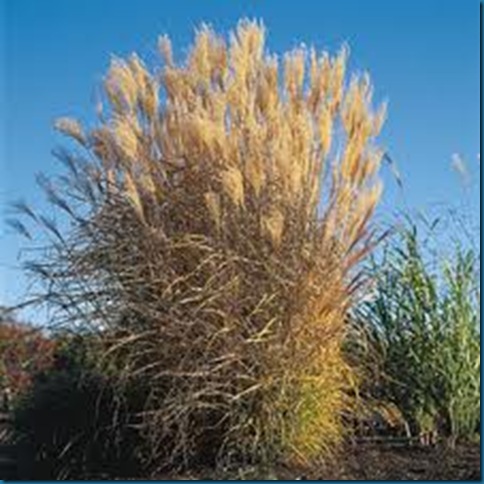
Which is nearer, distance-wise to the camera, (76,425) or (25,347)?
(76,425)

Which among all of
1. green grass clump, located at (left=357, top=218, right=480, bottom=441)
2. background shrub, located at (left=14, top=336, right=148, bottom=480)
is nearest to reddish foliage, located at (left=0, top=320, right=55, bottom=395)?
background shrub, located at (left=14, top=336, right=148, bottom=480)

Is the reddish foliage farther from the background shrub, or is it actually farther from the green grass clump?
the green grass clump

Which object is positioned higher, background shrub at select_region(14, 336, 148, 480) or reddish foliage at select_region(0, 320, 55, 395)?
reddish foliage at select_region(0, 320, 55, 395)

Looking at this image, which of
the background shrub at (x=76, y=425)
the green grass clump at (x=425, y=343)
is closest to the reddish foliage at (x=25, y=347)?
the background shrub at (x=76, y=425)

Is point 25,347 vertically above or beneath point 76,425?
above

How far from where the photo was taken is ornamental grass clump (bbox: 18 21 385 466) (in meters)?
5.40

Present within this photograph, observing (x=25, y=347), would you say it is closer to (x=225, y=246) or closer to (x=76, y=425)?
(x=76, y=425)

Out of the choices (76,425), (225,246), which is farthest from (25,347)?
(225,246)

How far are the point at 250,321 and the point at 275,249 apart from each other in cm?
41

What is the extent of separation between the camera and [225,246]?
5512 millimetres

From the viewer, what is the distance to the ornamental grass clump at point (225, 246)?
17.7ft

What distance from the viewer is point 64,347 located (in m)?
6.25

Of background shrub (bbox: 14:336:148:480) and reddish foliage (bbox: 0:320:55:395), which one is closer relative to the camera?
background shrub (bbox: 14:336:148:480)

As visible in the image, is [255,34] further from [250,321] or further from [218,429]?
[218,429]
